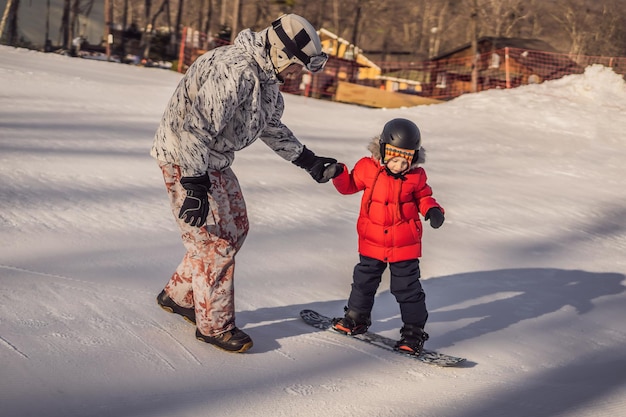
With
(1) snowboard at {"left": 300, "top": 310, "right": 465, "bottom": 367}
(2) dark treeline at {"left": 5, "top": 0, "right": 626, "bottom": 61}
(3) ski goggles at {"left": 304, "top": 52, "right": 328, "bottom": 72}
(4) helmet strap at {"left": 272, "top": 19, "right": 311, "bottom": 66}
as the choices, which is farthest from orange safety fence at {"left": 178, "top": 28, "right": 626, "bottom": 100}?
(4) helmet strap at {"left": 272, "top": 19, "right": 311, "bottom": 66}

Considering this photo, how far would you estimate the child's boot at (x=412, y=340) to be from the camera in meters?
3.58

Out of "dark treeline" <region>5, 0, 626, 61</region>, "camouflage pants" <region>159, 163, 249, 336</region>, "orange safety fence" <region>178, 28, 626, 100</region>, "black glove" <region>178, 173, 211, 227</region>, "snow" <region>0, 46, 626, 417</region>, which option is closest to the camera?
"snow" <region>0, 46, 626, 417</region>

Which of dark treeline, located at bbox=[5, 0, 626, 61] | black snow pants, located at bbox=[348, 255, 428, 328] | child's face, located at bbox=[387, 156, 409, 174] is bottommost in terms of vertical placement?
black snow pants, located at bbox=[348, 255, 428, 328]

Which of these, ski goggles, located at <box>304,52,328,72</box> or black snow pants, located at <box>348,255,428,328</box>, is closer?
ski goggles, located at <box>304,52,328,72</box>

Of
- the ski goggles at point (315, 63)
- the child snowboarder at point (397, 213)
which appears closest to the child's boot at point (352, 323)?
the child snowboarder at point (397, 213)

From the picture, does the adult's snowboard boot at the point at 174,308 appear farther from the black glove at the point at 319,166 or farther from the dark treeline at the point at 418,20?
the dark treeline at the point at 418,20

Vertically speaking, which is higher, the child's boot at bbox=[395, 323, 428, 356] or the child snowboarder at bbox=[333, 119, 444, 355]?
the child snowboarder at bbox=[333, 119, 444, 355]

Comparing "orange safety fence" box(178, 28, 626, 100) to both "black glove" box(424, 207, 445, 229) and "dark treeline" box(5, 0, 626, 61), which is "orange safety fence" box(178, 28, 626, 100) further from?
"black glove" box(424, 207, 445, 229)

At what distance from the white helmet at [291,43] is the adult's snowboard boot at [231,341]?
1.20 m

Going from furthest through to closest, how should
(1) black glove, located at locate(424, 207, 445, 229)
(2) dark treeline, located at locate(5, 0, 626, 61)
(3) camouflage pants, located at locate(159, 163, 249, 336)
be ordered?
(2) dark treeline, located at locate(5, 0, 626, 61) → (1) black glove, located at locate(424, 207, 445, 229) → (3) camouflage pants, located at locate(159, 163, 249, 336)

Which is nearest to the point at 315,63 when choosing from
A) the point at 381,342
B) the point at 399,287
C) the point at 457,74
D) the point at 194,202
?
the point at 194,202

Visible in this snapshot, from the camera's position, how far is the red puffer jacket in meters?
3.52

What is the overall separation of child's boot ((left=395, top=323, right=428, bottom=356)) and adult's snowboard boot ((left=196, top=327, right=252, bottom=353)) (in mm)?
840

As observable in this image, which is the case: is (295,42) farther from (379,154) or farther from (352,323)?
(352,323)
